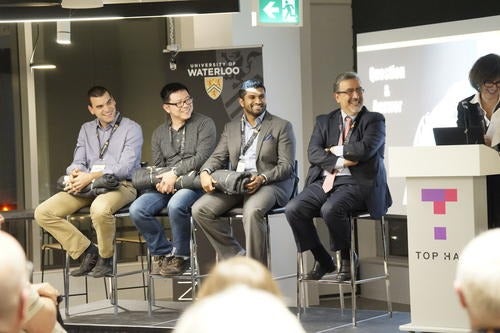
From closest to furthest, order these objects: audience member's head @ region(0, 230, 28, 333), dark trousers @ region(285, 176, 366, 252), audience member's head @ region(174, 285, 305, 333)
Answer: audience member's head @ region(174, 285, 305, 333) → audience member's head @ region(0, 230, 28, 333) → dark trousers @ region(285, 176, 366, 252)

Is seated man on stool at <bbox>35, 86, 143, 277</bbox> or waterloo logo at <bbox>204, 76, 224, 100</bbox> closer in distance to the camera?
seated man on stool at <bbox>35, 86, 143, 277</bbox>

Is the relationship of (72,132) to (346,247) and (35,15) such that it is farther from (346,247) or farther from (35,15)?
(346,247)

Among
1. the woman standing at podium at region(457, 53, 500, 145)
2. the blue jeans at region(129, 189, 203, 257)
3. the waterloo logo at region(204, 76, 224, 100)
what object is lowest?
the blue jeans at region(129, 189, 203, 257)

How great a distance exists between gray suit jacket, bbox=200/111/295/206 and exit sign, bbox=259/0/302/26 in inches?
37.0

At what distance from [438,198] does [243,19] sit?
294 cm

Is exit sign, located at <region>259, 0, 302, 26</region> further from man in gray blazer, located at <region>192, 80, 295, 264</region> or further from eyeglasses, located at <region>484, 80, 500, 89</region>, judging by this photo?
eyeglasses, located at <region>484, 80, 500, 89</region>

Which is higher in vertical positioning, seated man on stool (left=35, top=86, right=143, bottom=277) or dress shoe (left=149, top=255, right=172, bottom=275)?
seated man on stool (left=35, top=86, right=143, bottom=277)

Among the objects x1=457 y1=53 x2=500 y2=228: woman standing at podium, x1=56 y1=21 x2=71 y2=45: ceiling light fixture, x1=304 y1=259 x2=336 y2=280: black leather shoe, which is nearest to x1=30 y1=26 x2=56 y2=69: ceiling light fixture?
x1=56 y1=21 x2=71 y2=45: ceiling light fixture

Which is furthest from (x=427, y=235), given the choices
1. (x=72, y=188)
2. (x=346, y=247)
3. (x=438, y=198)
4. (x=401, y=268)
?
(x=401, y=268)

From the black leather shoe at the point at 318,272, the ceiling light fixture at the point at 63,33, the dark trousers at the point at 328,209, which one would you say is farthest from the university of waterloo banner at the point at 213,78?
the black leather shoe at the point at 318,272

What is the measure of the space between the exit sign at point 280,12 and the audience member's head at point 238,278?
17.5 ft

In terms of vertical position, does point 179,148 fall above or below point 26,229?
above

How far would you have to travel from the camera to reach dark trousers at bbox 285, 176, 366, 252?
6.10 metres

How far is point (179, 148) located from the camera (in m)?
6.90
